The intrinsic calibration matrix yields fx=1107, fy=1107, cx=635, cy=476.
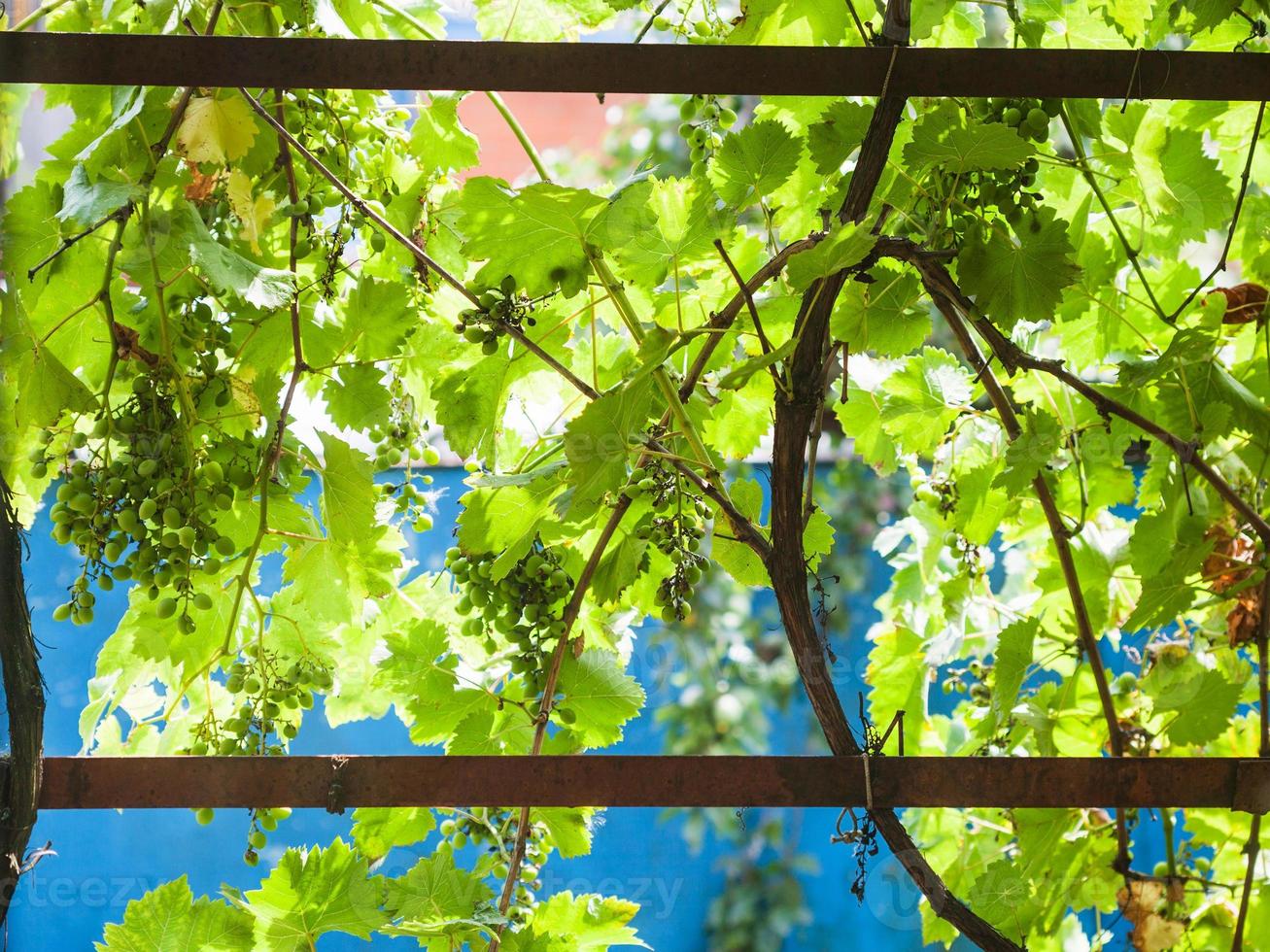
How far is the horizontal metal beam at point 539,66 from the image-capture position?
2.10ft

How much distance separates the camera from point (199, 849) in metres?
1.91

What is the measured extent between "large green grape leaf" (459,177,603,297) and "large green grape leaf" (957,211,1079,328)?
Answer: 0.94 feet

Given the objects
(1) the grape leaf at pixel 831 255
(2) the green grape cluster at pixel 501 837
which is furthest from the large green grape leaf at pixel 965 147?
(2) the green grape cluster at pixel 501 837

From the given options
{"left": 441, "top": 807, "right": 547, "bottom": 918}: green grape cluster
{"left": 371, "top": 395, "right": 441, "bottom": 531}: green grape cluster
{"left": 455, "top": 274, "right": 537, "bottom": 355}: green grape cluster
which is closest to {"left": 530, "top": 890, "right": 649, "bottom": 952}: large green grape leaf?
{"left": 441, "top": 807, "right": 547, "bottom": 918}: green grape cluster

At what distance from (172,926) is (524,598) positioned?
15.4 inches

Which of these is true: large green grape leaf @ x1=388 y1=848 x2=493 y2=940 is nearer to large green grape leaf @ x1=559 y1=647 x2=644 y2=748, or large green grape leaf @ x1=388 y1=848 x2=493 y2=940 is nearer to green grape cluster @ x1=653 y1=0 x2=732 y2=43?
large green grape leaf @ x1=559 y1=647 x2=644 y2=748

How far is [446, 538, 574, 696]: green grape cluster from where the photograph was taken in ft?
3.14

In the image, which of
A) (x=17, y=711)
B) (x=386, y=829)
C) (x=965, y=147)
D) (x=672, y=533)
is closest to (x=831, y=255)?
(x=965, y=147)

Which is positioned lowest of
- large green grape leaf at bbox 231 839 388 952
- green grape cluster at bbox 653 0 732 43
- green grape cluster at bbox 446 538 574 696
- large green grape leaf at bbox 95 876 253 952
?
large green grape leaf at bbox 95 876 253 952

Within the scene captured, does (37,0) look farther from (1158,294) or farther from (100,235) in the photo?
(1158,294)

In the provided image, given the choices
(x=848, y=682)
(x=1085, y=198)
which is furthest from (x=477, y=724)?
(x=848, y=682)

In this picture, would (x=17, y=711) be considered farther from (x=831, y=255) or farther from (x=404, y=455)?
(x=831, y=255)

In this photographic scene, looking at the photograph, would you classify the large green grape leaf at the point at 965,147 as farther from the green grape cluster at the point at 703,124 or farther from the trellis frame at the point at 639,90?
the green grape cluster at the point at 703,124

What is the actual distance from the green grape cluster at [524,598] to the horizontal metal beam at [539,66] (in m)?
0.43
